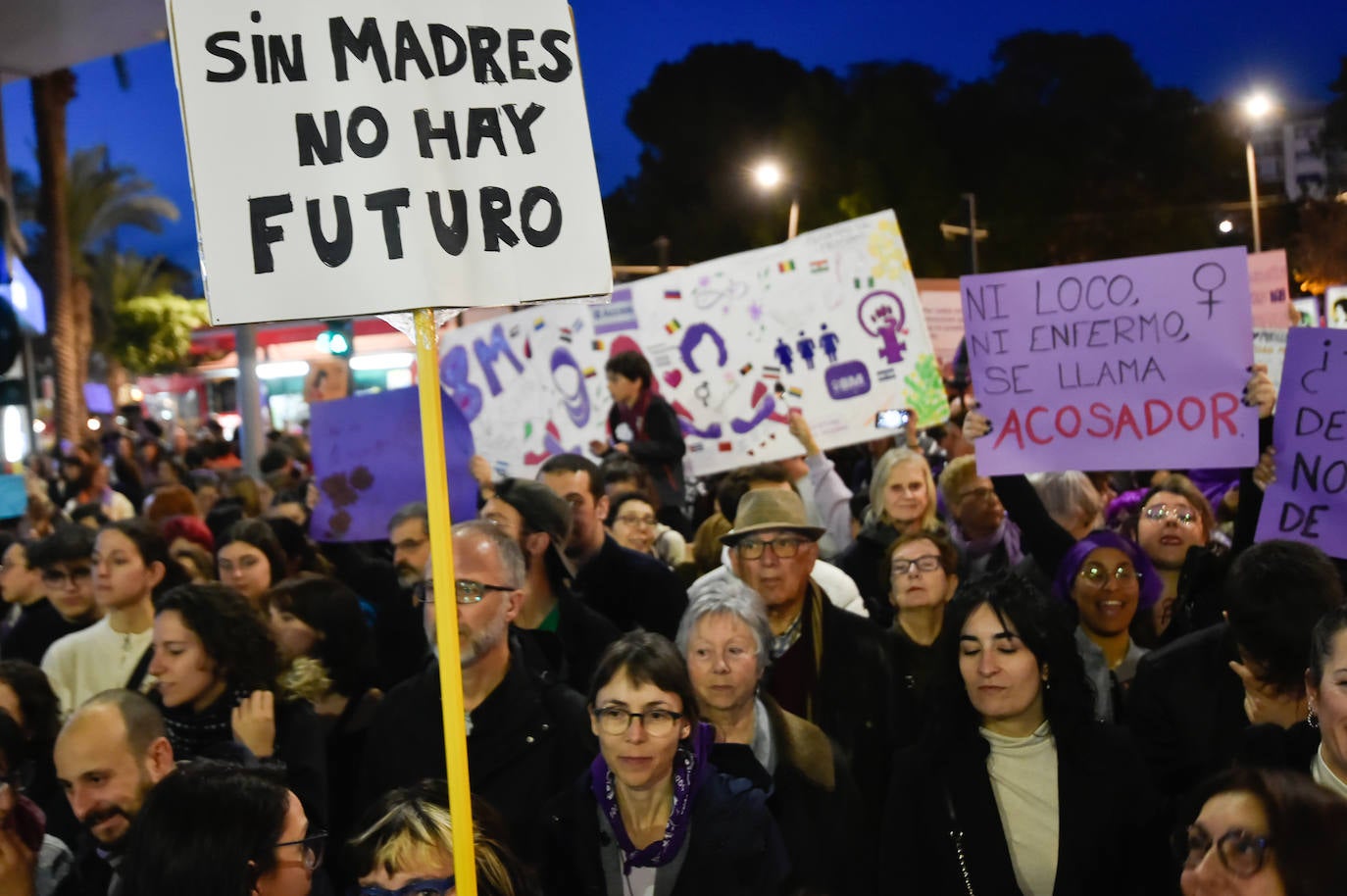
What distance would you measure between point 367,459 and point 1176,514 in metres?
3.73

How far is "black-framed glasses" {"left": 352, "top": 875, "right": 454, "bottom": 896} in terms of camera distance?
2859 mm

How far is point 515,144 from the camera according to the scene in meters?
2.80

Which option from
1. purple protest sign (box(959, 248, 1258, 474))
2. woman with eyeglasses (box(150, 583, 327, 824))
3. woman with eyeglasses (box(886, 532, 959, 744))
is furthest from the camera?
purple protest sign (box(959, 248, 1258, 474))

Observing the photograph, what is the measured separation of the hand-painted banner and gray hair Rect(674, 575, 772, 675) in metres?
4.12

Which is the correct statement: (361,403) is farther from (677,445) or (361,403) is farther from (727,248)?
(727,248)

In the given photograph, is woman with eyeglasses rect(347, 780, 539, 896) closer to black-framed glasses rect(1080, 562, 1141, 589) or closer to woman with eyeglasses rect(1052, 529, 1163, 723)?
woman with eyeglasses rect(1052, 529, 1163, 723)

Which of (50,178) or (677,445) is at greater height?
(50,178)

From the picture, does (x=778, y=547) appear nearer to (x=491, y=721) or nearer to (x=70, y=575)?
(x=491, y=721)

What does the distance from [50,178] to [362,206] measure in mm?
23979

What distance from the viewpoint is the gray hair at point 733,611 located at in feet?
13.2

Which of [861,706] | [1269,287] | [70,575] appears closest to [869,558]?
[861,706]

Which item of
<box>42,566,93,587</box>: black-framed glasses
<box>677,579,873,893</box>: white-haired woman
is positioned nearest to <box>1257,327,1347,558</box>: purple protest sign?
<box>677,579,873,893</box>: white-haired woman

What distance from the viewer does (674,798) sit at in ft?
11.0

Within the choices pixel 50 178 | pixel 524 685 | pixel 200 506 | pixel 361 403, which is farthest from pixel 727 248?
pixel 524 685
